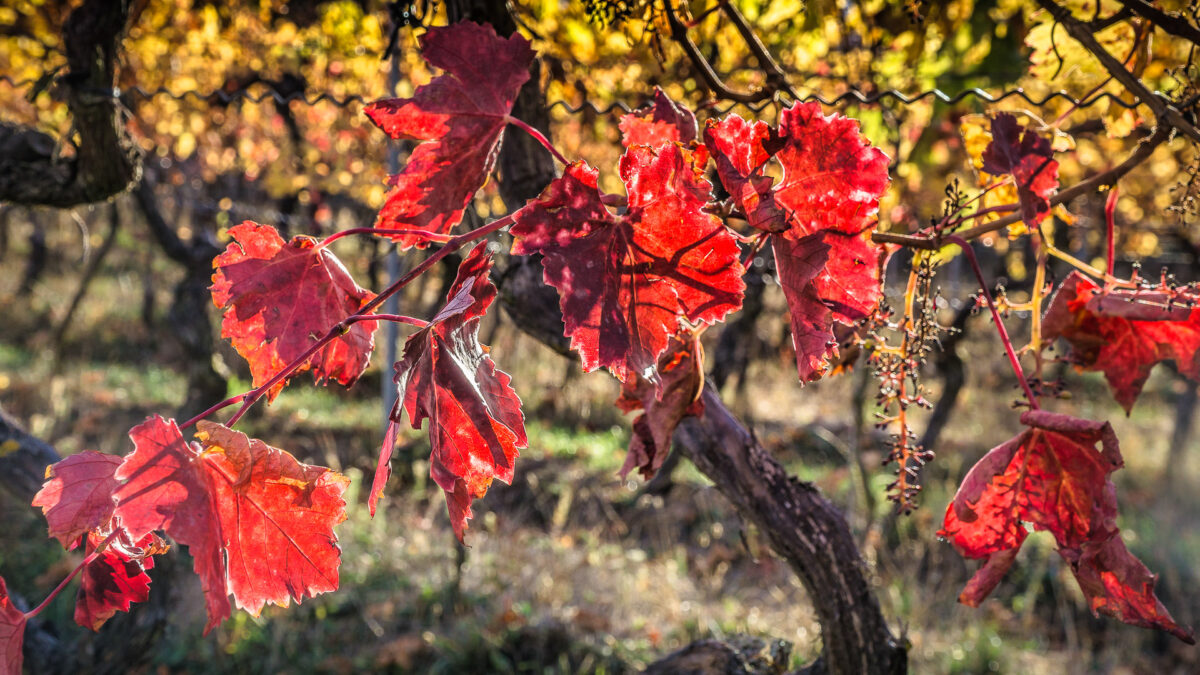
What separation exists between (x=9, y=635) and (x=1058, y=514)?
0.90 m

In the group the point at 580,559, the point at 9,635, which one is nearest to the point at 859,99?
the point at 9,635

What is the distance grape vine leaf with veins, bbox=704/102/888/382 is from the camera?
0.57 metres

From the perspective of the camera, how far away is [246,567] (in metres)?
0.62

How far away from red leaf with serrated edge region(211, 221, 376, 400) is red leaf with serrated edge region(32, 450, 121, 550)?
5.1 inches

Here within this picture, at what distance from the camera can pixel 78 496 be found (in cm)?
59

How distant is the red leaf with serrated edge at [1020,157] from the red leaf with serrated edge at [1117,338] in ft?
0.63

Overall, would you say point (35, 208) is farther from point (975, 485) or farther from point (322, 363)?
point (975, 485)

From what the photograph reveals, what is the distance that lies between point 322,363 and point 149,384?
24.5 feet

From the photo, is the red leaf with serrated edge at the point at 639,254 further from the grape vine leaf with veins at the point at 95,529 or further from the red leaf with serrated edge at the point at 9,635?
the red leaf with serrated edge at the point at 9,635

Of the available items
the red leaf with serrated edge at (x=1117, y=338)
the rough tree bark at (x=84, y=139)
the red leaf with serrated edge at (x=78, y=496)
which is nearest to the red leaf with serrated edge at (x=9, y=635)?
the red leaf with serrated edge at (x=78, y=496)

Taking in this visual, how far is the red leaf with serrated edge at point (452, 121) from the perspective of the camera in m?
0.69

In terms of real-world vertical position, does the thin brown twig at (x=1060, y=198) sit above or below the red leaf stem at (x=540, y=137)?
above

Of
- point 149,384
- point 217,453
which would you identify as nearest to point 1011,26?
point 217,453

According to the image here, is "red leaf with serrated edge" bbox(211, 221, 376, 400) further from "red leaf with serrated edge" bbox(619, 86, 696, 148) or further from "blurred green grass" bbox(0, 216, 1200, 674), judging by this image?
"blurred green grass" bbox(0, 216, 1200, 674)
